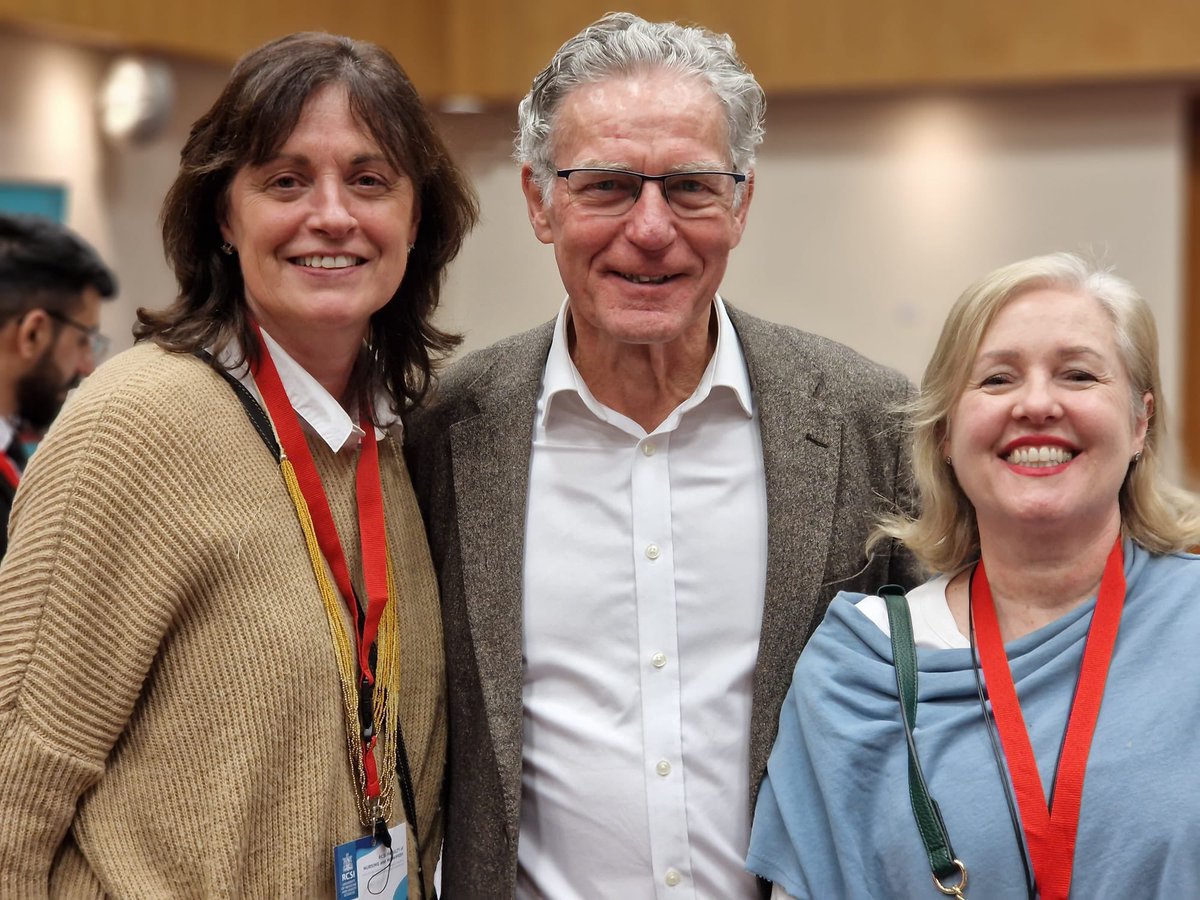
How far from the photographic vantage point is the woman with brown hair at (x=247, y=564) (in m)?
1.65

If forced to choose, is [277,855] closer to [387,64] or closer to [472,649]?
[472,649]

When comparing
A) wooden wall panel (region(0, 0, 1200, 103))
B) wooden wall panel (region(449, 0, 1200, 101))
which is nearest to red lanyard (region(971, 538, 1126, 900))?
wooden wall panel (region(0, 0, 1200, 103))

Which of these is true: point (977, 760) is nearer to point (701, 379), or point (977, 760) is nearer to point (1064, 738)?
point (1064, 738)

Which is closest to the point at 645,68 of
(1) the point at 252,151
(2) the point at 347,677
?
(1) the point at 252,151

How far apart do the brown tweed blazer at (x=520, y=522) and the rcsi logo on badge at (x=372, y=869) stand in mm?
147

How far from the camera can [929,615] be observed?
1.91m

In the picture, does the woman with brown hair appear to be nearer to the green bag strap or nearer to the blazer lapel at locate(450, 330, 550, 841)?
the blazer lapel at locate(450, 330, 550, 841)

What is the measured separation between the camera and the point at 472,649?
2.03 meters

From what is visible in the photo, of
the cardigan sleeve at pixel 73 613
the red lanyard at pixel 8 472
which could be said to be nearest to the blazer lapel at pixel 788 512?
the cardigan sleeve at pixel 73 613

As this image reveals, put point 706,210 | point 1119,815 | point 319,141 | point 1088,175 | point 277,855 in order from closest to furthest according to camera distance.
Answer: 1. point 1119,815
2. point 277,855
3. point 319,141
4. point 706,210
5. point 1088,175

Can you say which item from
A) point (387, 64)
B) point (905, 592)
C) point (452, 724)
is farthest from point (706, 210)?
point (452, 724)

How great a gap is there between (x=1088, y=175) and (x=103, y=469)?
6461 mm

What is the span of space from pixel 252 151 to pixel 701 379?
75 centimetres

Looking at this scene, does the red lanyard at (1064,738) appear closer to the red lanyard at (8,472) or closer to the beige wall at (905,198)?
the red lanyard at (8,472)
